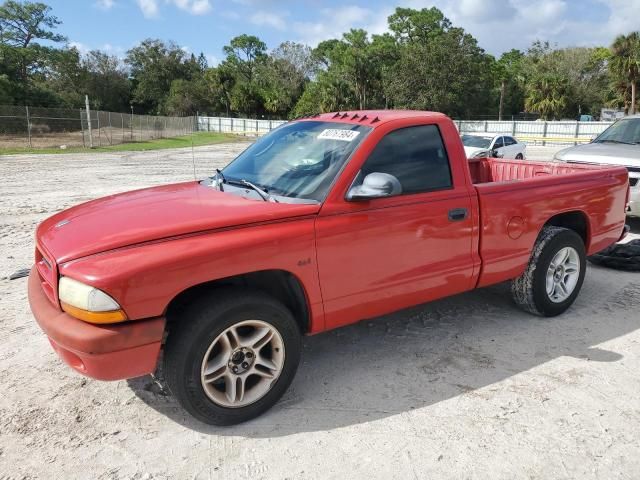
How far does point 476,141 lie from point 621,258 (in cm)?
1251

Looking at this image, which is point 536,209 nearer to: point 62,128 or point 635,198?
point 635,198

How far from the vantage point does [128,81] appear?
79375 mm

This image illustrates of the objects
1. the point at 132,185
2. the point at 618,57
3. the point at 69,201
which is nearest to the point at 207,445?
the point at 69,201

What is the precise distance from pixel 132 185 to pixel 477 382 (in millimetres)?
11671

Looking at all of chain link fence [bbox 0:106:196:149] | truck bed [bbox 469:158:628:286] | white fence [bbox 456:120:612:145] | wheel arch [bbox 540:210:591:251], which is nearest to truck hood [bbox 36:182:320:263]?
truck bed [bbox 469:158:628:286]

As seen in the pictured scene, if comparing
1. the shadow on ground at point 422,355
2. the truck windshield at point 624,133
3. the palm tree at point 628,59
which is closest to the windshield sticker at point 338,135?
the shadow on ground at point 422,355

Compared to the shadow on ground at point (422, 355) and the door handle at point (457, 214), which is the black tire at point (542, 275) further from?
the door handle at point (457, 214)

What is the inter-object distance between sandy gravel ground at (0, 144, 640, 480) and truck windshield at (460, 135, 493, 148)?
13664 mm

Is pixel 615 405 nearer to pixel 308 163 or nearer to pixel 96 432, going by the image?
pixel 308 163

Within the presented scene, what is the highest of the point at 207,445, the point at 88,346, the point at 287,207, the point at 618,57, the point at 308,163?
the point at 618,57

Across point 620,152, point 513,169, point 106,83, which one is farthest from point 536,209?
point 106,83

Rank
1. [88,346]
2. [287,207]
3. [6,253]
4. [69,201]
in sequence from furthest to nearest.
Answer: [69,201], [6,253], [287,207], [88,346]

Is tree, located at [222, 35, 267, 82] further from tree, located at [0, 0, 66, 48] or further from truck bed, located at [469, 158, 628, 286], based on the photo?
truck bed, located at [469, 158, 628, 286]

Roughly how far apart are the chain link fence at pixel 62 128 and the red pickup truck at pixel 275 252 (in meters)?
28.3
